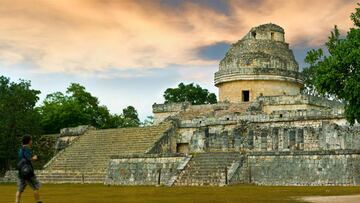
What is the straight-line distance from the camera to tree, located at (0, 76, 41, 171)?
138ft

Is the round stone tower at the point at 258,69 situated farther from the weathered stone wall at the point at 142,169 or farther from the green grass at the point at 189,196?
the green grass at the point at 189,196

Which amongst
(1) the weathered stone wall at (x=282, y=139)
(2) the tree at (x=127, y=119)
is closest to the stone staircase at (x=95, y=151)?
(1) the weathered stone wall at (x=282, y=139)

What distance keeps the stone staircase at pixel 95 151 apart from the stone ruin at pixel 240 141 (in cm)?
8

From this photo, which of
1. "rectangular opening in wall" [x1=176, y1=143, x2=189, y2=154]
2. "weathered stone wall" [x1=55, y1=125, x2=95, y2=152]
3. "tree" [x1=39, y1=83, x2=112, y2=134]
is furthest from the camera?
"tree" [x1=39, y1=83, x2=112, y2=134]

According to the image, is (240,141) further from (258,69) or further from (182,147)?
(258,69)

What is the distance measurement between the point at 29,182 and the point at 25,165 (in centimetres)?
43

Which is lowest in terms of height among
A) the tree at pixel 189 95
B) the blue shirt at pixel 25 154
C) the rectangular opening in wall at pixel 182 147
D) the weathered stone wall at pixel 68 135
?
the blue shirt at pixel 25 154

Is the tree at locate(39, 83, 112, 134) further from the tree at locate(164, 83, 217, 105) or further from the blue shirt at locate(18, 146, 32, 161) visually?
the blue shirt at locate(18, 146, 32, 161)

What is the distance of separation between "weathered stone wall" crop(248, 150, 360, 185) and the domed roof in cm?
2055

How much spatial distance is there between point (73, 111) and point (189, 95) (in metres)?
20.0

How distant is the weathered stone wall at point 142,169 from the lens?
3083cm

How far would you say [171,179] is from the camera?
2925cm

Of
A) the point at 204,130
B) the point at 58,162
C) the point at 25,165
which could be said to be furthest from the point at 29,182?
the point at 58,162

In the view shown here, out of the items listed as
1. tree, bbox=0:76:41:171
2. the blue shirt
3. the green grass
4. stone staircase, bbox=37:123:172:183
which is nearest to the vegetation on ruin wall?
tree, bbox=0:76:41:171
